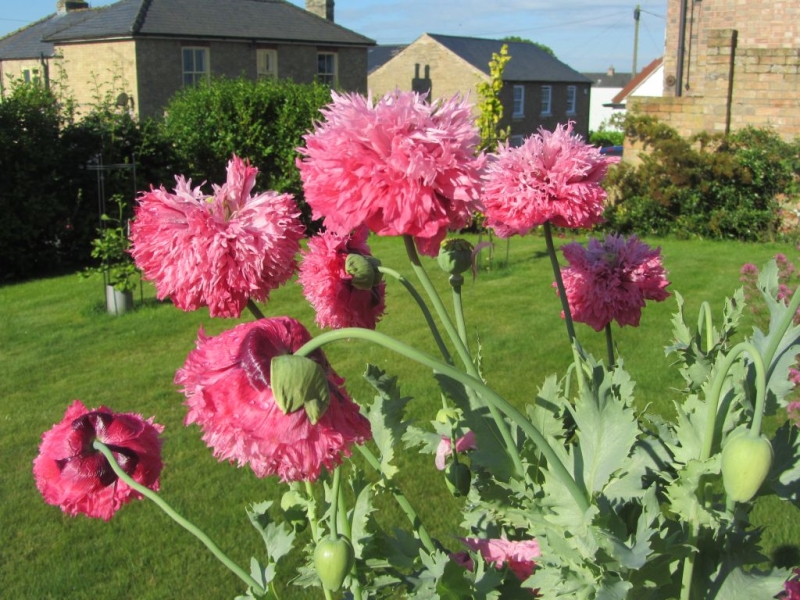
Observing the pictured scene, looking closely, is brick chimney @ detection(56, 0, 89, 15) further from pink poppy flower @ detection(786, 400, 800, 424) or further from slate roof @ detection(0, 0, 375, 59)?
pink poppy flower @ detection(786, 400, 800, 424)

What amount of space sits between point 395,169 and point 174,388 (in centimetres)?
532

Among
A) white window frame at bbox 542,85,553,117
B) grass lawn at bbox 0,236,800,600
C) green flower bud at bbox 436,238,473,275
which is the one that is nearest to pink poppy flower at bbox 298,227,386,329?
green flower bud at bbox 436,238,473,275

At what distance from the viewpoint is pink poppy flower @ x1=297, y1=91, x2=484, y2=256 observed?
3.52ft

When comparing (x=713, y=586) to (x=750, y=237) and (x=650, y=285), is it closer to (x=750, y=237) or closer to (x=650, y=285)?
(x=650, y=285)

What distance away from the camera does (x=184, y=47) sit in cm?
2188

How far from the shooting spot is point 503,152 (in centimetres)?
163

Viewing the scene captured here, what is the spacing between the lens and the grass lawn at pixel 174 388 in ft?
12.6

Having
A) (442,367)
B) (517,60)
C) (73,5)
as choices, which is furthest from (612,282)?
(517,60)

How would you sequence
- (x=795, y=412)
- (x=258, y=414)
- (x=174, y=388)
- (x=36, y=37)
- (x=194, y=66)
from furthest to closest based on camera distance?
(x=36, y=37) < (x=194, y=66) < (x=174, y=388) < (x=795, y=412) < (x=258, y=414)

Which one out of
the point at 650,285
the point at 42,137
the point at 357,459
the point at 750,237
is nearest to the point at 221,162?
the point at 42,137

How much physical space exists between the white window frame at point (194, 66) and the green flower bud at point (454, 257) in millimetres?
21367

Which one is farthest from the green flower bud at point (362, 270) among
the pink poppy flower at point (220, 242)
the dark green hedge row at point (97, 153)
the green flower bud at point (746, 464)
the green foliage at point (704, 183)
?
the green foliage at point (704, 183)

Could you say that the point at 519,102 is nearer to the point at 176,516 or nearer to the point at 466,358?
the point at 466,358

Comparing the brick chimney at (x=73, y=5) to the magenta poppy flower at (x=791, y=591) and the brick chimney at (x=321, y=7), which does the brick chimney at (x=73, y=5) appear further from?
the magenta poppy flower at (x=791, y=591)
